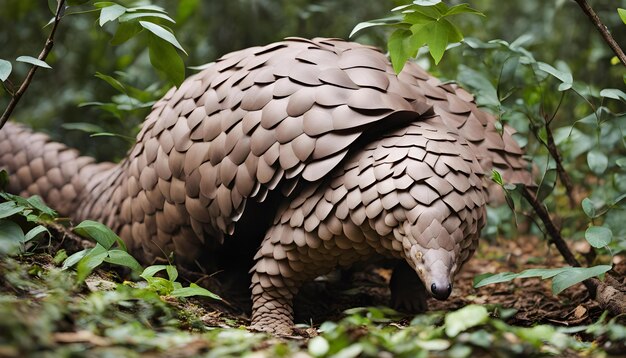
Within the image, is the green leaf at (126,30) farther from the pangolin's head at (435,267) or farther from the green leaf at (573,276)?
the green leaf at (573,276)

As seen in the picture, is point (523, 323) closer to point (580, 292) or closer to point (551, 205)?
point (580, 292)

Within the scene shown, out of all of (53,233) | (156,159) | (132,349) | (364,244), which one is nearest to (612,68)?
(364,244)

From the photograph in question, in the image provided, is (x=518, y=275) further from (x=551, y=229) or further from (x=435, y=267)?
(x=551, y=229)

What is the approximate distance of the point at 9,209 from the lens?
7.22 ft

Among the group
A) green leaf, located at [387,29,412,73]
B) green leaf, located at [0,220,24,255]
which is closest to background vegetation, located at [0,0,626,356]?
green leaf, located at [0,220,24,255]

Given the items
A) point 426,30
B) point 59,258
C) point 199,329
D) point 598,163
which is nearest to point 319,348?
point 199,329

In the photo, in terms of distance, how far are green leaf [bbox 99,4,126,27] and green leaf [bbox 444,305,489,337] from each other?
4.64ft

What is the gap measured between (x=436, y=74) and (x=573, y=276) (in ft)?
5.30

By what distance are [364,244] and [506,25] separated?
4.69m

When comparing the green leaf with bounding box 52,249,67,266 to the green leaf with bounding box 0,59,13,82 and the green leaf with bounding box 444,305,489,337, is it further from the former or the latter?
the green leaf with bounding box 444,305,489,337

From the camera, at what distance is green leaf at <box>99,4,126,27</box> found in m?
2.18

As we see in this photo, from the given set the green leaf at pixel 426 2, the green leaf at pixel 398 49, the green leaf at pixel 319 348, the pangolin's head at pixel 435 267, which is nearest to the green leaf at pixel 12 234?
the green leaf at pixel 319 348

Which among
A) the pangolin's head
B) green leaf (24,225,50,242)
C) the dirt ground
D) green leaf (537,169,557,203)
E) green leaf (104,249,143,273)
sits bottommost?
the dirt ground

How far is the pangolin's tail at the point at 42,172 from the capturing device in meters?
3.40
